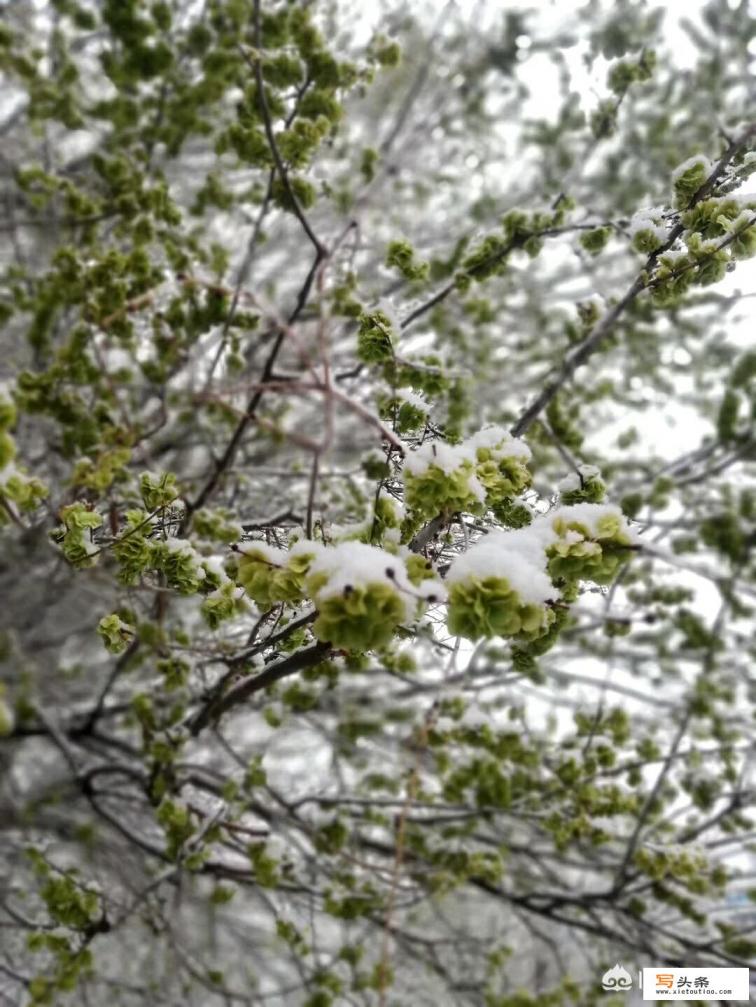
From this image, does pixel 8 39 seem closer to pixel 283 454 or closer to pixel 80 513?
pixel 283 454

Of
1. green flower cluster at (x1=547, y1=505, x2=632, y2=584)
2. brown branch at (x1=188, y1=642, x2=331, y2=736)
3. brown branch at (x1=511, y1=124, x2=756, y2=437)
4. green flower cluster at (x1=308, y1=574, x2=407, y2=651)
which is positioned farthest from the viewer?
brown branch at (x1=511, y1=124, x2=756, y2=437)

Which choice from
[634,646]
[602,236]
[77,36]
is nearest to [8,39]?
[77,36]

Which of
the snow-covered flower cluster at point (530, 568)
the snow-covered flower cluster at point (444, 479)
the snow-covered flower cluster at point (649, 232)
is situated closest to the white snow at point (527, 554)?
the snow-covered flower cluster at point (530, 568)

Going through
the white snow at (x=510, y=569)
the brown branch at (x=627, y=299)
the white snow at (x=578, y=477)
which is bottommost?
the white snow at (x=510, y=569)

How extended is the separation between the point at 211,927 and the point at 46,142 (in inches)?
233

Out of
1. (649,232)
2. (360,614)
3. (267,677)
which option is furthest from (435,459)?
(649,232)

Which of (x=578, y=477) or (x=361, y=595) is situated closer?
(x=361, y=595)

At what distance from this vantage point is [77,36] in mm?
5562

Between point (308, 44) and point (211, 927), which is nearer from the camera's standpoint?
point (308, 44)

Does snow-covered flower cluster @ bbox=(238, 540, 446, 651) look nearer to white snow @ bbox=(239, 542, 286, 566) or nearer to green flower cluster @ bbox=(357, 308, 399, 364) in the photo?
white snow @ bbox=(239, 542, 286, 566)

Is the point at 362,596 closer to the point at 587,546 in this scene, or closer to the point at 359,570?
the point at 359,570

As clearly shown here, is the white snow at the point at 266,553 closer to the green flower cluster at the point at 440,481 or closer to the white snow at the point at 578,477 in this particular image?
the green flower cluster at the point at 440,481

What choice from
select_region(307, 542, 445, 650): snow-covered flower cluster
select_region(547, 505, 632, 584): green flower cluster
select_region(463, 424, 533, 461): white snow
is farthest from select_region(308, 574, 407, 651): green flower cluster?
select_region(463, 424, 533, 461): white snow

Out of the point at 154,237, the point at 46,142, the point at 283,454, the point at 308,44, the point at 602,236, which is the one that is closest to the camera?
the point at 602,236
